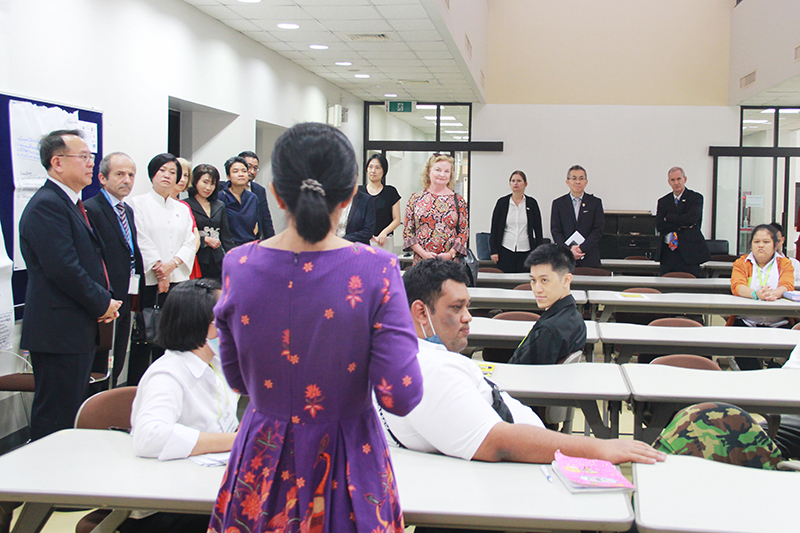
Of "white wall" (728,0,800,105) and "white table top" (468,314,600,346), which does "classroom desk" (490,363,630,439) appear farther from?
"white wall" (728,0,800,105)

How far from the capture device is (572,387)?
2.75m

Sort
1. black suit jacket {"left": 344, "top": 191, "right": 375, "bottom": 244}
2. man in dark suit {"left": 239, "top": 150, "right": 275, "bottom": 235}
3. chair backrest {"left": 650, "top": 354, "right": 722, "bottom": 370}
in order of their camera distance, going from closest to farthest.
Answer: chair backrest {"left": 650, "top": 354, "right": 722, "bottom": 370}
black suit jacket {"left": 344, "top": 191, "right": 375, "bottom": 244}
man in dark suit {"left": 239, "top": 150, "right": 275, "bottom": 235}

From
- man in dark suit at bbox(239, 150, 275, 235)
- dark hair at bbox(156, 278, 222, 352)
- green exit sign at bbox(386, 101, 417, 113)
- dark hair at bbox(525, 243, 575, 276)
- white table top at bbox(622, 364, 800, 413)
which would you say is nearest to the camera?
dark hair at bbox(156, 278, 222, 352)

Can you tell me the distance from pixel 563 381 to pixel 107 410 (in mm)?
1812

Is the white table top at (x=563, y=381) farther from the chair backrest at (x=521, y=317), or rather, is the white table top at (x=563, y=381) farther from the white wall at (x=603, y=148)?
the white wall at (x=603, y=148)

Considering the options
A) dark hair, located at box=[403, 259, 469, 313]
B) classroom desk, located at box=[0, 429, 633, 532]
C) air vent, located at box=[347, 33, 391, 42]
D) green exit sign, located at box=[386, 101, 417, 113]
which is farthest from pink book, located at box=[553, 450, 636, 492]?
green exit sign, located at box=[386, 101, 417, 113]

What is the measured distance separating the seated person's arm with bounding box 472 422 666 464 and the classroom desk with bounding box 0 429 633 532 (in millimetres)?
29

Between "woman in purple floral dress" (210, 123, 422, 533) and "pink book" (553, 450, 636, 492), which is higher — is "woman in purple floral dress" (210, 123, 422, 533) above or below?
above

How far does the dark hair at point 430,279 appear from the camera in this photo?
2.29m

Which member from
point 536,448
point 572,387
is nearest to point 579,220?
point 572,387

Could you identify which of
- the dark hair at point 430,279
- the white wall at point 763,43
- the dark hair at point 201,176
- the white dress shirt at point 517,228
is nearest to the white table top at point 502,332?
the dark hair at point 430,279

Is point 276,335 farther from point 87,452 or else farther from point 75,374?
point 75,374

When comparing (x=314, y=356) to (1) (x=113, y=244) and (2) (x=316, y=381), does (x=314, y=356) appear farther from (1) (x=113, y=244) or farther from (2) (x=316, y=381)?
(1) (x=113, y=244)

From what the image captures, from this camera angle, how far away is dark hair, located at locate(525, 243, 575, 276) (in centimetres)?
350
